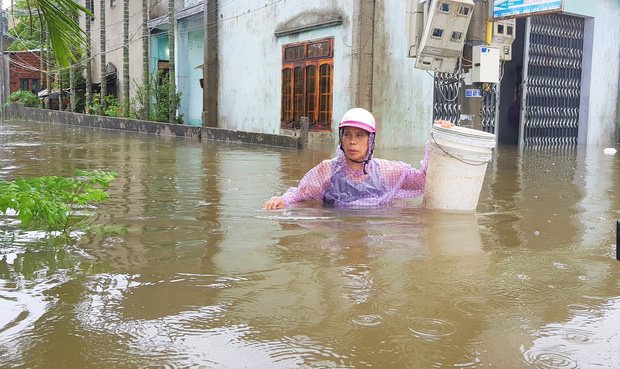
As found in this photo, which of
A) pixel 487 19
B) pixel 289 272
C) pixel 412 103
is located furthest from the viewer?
pixel 412 103

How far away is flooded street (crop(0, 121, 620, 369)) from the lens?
225cm

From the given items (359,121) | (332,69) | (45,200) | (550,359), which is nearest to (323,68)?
(332,69)

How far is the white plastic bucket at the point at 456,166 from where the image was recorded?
5.14 metres

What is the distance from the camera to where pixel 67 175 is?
8086 mm

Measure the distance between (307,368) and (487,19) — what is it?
324 inches

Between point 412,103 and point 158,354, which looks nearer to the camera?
point 158,354

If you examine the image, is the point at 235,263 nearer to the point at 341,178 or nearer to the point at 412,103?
the point at 341,178

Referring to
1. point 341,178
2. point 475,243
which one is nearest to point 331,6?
point 341,178

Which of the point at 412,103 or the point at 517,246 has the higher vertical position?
the point at 412,103

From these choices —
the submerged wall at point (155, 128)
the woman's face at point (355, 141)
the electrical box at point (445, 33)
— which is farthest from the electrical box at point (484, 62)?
the submerged wall at point (155, 128)

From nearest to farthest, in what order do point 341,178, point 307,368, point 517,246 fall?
1. point 307,368
2. point 517,246
3. point 341,178

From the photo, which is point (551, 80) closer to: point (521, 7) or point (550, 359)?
point (521, 7)

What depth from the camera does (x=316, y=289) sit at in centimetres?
299

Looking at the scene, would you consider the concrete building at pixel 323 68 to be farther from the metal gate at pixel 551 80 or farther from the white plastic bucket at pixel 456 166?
the white plastic bucket at pixel 456 166
